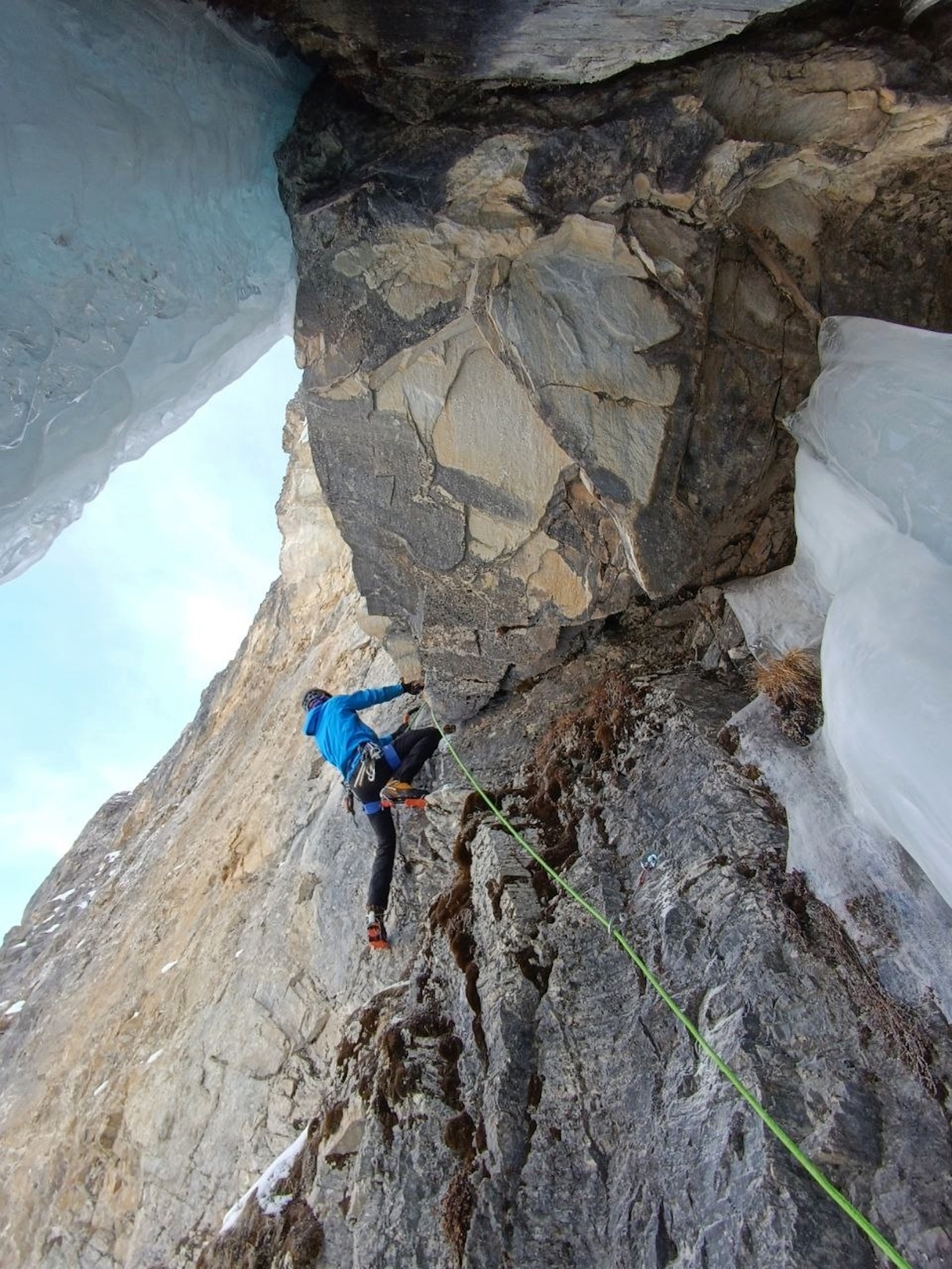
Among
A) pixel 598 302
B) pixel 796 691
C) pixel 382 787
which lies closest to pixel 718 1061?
pixel 796 691

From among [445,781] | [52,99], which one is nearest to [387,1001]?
[445,781]

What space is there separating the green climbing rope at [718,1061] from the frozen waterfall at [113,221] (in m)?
3.33

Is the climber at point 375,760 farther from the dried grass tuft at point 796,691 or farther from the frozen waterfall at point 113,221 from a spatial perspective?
the dried grass tuft at point 796,691

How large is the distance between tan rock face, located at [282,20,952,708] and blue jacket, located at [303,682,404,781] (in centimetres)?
106

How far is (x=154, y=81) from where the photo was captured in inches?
152

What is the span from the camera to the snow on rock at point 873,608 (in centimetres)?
307

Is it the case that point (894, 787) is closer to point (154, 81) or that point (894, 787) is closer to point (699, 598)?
point (699, 598)

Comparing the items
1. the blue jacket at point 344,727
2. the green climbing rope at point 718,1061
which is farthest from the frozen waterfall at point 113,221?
the green climbing rope at point 718,1061

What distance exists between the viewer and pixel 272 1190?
4586mm

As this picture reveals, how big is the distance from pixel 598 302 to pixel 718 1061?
3.97 metres

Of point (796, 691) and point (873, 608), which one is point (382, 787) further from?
point (873, 608)

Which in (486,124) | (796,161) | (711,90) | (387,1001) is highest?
(486,124)

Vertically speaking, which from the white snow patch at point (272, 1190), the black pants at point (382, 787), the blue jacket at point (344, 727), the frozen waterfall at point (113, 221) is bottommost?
the white snow patch at point (272, 1190)

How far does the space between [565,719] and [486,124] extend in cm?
383
